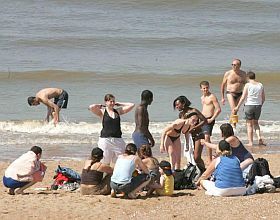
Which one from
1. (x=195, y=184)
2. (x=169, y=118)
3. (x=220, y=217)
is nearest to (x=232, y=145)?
(x=195, y=184)

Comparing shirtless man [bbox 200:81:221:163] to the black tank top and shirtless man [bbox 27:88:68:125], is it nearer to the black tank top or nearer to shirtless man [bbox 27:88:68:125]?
the black tank top

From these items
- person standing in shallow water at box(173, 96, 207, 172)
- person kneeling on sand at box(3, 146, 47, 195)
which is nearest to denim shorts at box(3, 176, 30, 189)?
person kneeling on sand at box(3, 146, 47, 195)

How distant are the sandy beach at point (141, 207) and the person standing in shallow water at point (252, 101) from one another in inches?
180

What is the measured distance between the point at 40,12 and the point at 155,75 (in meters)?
12.1

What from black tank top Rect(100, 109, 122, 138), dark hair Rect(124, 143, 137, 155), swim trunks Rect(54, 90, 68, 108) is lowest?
dark hair Rect(124, 143, 137, 155)

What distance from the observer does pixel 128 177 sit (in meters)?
11.5

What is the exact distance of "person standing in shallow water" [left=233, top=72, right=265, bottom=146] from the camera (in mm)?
16234

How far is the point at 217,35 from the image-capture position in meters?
33.9

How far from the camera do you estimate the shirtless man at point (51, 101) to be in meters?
18.9

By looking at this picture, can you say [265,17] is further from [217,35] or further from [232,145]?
[232,145]

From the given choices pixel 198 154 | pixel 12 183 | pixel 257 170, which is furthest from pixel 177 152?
pixel 12 183

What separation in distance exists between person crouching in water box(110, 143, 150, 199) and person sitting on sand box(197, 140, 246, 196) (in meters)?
0.90

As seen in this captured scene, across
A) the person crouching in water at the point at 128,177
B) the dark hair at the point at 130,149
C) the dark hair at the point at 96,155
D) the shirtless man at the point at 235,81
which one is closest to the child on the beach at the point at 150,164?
the person crouching in water at the point at 128,177

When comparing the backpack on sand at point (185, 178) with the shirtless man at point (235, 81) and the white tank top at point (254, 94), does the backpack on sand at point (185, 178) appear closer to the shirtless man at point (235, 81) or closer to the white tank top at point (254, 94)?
the white tank top at point (254, 94)
